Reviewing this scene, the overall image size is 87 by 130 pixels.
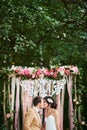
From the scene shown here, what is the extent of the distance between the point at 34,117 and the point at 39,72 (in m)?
0.87

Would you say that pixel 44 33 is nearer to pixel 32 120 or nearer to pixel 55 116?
pixel 55 116

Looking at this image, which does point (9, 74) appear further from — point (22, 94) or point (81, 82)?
point (81, 82)

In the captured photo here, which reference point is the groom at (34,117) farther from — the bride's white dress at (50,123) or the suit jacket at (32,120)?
the bride's white dress at (50,123)

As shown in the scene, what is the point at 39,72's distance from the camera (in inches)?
271

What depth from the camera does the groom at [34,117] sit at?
6.44m

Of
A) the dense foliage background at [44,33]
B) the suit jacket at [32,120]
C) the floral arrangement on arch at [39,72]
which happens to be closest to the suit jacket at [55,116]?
the suit jacket at [32,120]

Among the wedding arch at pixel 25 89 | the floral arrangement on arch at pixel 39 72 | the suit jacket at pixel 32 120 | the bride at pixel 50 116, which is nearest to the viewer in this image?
the suit jacket at pixel 32 120

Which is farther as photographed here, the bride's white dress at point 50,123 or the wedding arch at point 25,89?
the wedding arch at point 25,89

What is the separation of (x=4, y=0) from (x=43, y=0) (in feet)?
5.28

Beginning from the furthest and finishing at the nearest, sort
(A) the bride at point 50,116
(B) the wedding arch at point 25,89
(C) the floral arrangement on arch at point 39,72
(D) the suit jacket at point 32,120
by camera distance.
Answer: (C) the floral arrangement on arch at point 39,72 → (B) the wedding arch at point 25,89 → (A) the bride at point 50,116 → (D) the suit jacket at point 32,120

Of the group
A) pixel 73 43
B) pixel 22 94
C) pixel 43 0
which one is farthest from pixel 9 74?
pixel 73 43

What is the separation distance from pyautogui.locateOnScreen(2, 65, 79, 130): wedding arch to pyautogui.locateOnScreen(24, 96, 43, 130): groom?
0.15m

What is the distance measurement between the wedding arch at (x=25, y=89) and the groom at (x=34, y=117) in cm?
15

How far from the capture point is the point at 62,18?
832cm
